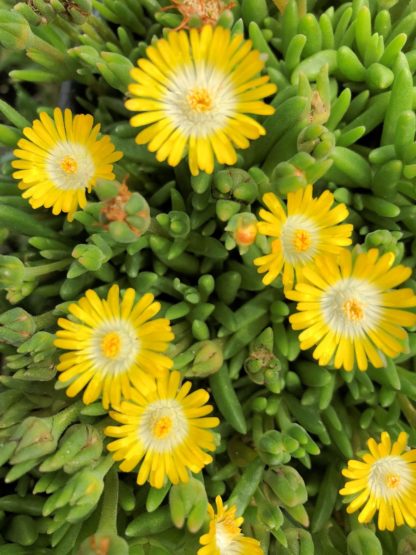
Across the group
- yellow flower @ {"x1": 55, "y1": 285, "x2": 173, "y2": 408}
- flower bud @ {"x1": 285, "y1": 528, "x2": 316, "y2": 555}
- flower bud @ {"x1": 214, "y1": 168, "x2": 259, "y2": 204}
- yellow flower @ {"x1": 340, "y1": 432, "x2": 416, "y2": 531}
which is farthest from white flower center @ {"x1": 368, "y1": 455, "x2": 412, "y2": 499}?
flower bud @ {"x1": 214, "y1": 168, "x2": 259, "y2": 204}

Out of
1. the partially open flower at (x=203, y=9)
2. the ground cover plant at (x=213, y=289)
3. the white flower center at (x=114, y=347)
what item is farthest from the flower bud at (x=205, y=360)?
the partially open flower at (x=203, y=9)

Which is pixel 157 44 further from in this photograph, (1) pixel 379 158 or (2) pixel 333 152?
(1) pixel 379 158

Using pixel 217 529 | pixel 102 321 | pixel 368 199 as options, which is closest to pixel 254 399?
pixel 217 529

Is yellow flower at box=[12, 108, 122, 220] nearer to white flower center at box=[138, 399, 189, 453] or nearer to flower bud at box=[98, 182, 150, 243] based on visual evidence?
flower bud at box=[98, 182, 150, 243]

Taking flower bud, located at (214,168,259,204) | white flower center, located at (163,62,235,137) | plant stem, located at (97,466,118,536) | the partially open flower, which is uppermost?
the partially open flower

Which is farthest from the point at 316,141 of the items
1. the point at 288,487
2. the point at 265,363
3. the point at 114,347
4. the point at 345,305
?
the point at 288,487

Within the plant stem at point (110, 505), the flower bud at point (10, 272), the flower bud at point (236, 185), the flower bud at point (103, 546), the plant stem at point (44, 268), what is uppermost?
the flower bud at point (236, 185)

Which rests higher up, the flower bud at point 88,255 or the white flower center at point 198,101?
the white flower center at point 198,101

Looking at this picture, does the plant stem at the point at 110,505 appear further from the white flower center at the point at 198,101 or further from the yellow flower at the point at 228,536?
the white flower center at the point at 198,101
